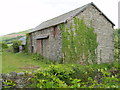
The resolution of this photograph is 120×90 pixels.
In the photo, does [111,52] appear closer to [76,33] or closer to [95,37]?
[95,37]

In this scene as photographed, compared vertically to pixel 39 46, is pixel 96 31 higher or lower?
higher

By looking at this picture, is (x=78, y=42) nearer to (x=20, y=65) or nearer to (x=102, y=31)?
(x=102, y=31)

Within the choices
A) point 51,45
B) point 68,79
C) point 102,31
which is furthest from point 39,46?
point 68,79

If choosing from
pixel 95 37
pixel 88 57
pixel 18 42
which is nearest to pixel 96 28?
pixel 95 37

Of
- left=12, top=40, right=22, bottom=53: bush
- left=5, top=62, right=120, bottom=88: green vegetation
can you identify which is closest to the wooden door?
left=12, top=40, right=22, bottom=53: bush

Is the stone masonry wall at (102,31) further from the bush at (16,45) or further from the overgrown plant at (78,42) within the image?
the bush at (16,45)

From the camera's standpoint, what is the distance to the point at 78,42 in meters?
15.0

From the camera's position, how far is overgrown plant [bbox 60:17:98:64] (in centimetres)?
1466

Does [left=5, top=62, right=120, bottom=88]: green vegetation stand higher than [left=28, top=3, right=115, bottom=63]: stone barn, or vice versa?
[left=28, top=3, right=115, bottom=63]: stone barn

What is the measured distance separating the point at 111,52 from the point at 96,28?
334cm

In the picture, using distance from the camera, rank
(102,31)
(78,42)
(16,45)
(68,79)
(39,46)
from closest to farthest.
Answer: (68,79) < (78,42) < (102,31) < (39,46) < (16,45)

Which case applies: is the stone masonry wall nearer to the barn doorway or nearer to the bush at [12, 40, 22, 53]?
the barn doorway

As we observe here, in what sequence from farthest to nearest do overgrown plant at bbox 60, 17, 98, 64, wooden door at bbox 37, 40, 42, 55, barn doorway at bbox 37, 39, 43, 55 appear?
1. wooden door at bbox 37, 40, 42, 55
2. barn doorway at bbox 37, 39, 43, 55
3. overgrown plant at bbox 60, 17, 98, 64

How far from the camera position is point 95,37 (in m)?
16.0
